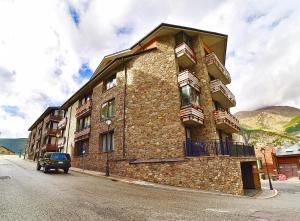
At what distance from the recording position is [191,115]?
15727 millimetres

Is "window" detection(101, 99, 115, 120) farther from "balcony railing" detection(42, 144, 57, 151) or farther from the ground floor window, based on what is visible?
"balcony railing" detection(42, 144, 57, 151)

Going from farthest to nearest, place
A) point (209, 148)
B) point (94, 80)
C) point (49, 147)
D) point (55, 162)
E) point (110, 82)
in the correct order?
1. point (49, 147)
2. point (94, 80)
3. point (110, 82)
4. point (55, 162)
5. point (209, 148)

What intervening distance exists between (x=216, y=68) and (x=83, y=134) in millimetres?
17400

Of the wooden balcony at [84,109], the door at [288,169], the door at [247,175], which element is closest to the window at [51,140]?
the wooden balcony at [84,109]

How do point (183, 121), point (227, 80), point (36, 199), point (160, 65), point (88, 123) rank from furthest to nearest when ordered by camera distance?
point (88, 123) → point (227, 80) → point (160, 65) → point (183, 121) → point (36, 199)

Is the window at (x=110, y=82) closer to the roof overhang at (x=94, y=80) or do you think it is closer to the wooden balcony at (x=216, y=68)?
the roof overhang at (x=94, y=80)

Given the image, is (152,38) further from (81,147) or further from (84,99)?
(81,147)

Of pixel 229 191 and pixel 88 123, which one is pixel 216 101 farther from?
pixel 88 123

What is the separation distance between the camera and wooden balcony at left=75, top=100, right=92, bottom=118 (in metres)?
25.1

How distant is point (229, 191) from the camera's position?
12.2 m

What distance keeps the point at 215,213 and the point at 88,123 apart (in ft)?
71.2

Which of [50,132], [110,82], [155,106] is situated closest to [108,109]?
[110,82]

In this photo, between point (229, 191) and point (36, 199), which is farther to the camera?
point (229, 191)

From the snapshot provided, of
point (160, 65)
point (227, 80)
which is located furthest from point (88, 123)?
point (227, 80)
